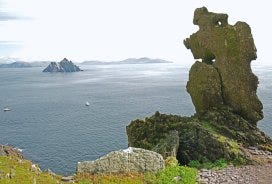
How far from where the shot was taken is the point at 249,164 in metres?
35.8

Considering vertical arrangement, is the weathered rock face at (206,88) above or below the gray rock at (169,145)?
above

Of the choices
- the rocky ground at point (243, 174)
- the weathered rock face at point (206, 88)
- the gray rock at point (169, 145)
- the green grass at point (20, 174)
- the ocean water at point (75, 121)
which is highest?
the weathered rock face at point (206, 88)

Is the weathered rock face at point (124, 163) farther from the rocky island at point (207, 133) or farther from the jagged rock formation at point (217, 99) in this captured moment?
the jagged rock formation at point (217, 99)

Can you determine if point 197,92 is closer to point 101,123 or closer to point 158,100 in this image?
point 101,123

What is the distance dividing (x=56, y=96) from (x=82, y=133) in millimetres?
85472

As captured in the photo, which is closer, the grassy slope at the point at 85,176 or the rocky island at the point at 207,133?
the grassy slope at the point at 85,176

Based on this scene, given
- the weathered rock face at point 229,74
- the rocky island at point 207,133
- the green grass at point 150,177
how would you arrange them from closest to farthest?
1. the green grass at point 150,177
2. the rocky island at point 207,133
3. the weathered rock face at point 229,74

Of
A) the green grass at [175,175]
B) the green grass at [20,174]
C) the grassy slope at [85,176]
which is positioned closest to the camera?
the green grass at [20,174]

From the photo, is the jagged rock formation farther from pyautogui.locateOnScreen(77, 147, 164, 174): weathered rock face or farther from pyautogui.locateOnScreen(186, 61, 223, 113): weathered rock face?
pyautogui.locateOnScreen(77, 147, 164, 174): weathered rock face

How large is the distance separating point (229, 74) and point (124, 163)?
2102 cm

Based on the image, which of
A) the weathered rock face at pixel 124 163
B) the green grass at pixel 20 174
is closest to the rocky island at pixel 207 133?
the weathered rock face at pixel 124 163

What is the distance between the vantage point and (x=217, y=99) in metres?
45.2

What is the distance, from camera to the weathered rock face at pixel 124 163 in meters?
27.8

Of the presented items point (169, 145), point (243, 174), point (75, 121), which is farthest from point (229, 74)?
point (75, 121)
